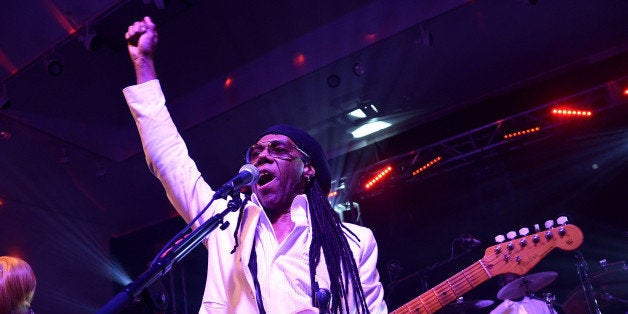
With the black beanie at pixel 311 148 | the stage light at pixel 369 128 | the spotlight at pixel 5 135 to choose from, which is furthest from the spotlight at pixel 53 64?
the black beanie at pixel 311 148

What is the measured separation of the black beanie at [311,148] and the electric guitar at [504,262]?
300 centimetres

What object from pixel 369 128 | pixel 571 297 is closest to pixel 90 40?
pixel 369 128

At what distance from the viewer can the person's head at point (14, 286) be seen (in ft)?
8.40

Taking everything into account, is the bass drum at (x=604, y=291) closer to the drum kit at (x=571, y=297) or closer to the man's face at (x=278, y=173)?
the drum kit at (x=571, y=297)

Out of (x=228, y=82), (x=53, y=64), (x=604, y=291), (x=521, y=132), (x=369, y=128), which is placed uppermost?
(x=53, y=64)

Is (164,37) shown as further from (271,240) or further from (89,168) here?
(271,240)

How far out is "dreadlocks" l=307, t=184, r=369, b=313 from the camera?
5.98 ft

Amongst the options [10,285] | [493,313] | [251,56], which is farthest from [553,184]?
[10,285]

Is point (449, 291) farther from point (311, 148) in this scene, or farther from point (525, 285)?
point (311, 148)

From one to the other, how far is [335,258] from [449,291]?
3691 mm

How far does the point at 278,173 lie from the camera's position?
2.20 metres

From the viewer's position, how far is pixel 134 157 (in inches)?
356

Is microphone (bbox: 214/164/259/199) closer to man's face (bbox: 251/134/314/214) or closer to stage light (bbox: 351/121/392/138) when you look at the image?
man's face (bbox: 251/134/314/214)

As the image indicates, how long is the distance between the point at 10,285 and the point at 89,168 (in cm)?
720
